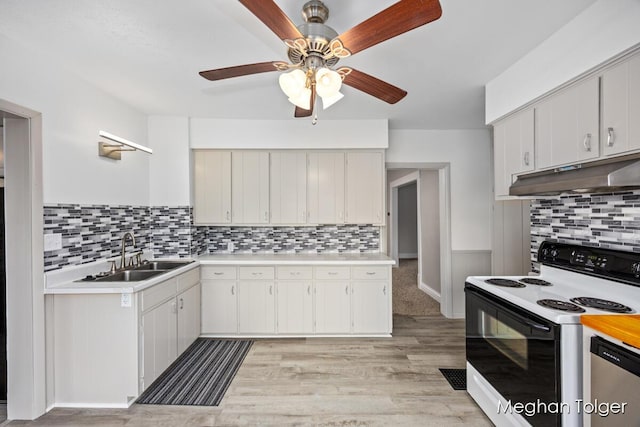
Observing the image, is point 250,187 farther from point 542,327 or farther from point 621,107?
point 621,107

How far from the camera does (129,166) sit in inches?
126

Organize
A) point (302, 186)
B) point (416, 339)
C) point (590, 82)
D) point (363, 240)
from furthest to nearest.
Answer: point (363, 240)
point (302, 186)
point (416, 339)
point (590, 82)

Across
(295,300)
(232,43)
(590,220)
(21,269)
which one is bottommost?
(295,300)

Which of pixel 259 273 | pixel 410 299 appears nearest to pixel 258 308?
pixel 259 273

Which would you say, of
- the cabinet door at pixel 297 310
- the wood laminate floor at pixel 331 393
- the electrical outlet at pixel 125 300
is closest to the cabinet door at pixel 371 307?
the wood laminate floor at pixel 331 393

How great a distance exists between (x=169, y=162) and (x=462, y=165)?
3.74 meters

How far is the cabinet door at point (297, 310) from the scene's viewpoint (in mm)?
3420

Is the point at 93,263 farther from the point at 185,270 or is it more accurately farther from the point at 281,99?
the point at 281,99

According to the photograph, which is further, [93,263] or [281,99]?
[281,99]

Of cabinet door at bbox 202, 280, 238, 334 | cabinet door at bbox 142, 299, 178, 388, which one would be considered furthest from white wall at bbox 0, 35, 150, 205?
cabinet door at bbox 202, 280, 238, 334

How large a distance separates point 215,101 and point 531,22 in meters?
2.64

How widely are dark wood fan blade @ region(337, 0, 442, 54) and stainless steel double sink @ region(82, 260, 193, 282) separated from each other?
2.54 m

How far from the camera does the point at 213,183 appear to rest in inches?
147

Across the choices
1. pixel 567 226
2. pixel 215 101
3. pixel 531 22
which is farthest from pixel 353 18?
pixel 567 226
